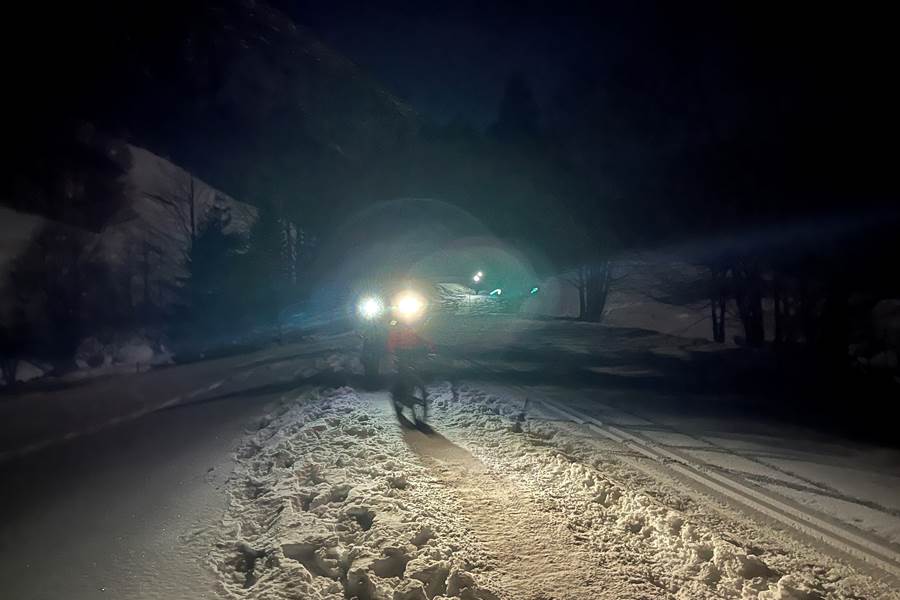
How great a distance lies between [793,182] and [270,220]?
3579 centimetres

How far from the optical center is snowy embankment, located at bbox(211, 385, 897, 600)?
4262mm

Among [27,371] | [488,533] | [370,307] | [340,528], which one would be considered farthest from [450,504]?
[27,371]

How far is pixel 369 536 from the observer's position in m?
5.03

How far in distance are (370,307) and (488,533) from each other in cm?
1238

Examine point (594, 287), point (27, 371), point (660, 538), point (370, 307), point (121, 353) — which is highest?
point (594, 287)

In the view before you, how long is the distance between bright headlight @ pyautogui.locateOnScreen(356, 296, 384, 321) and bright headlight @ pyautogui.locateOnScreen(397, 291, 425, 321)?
3.29ft

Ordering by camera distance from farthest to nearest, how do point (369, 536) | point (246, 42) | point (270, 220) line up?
point (246, 42)
point (270, 220)
point (369, 536)

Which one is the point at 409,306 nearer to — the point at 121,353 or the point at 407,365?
the point at 407,365

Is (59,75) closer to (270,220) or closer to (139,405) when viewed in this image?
(270,220)

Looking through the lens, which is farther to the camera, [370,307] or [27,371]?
[27,371]

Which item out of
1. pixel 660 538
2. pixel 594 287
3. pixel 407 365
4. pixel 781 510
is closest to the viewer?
pixel 660 538

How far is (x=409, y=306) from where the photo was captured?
68.1ft

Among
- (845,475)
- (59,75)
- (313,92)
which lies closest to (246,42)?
(313,92)

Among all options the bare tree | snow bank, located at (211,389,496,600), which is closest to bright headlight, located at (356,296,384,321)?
snow bank, located at (211,389,496,600)
